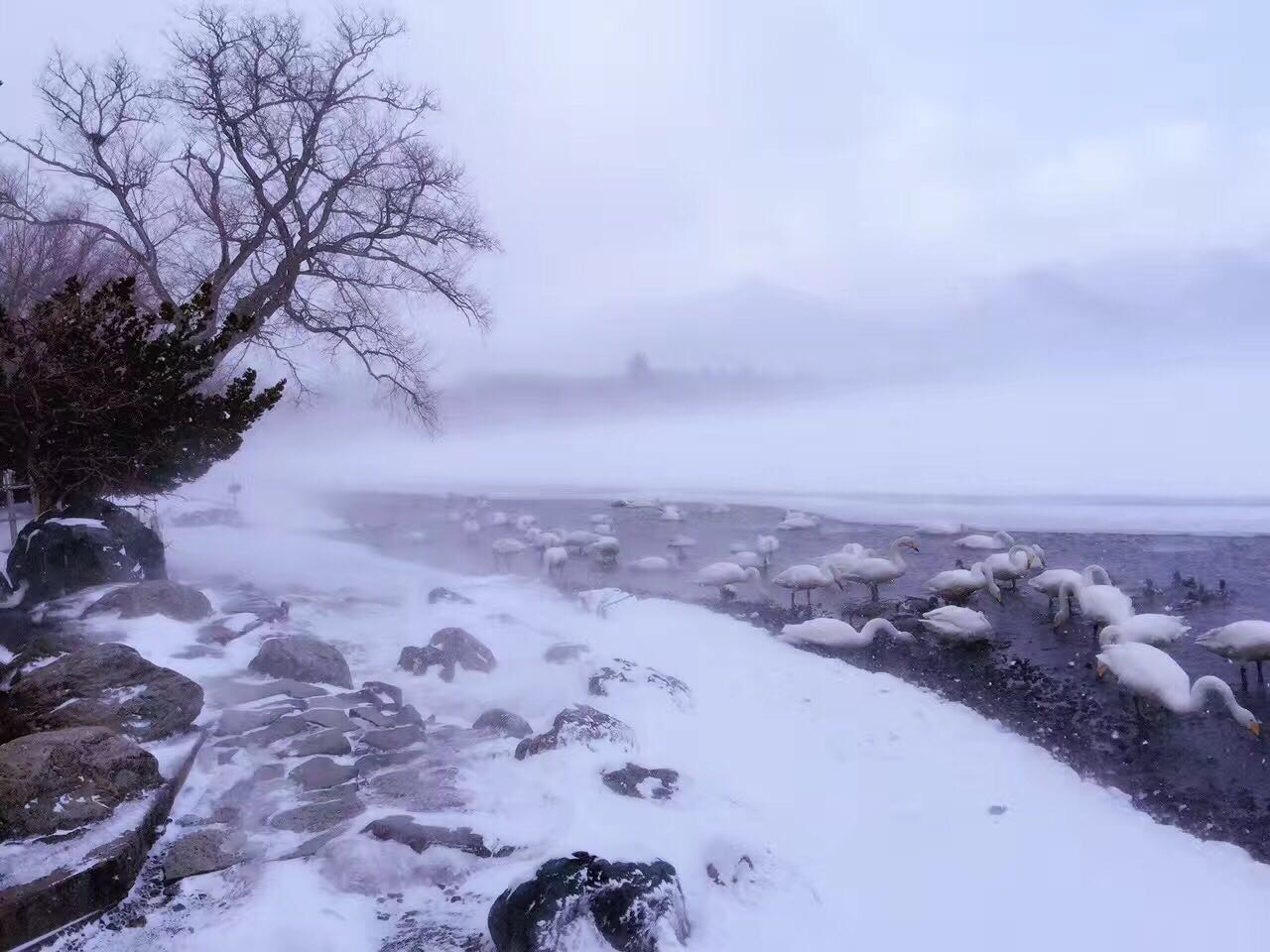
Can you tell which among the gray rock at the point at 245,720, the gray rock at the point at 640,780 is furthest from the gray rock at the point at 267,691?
the gray rock at the point at 640,780

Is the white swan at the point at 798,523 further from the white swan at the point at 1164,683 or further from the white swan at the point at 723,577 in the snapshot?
the white swan at the point at 1164,683

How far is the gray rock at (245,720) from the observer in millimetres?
6359

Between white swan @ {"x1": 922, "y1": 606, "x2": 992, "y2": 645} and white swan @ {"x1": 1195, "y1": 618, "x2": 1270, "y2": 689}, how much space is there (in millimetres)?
2256

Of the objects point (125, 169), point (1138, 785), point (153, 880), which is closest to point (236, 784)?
point (153, 880)

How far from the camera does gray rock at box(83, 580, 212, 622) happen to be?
8430mm

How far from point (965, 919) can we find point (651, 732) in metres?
2.94

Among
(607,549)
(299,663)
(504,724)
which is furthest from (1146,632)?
(607,549)

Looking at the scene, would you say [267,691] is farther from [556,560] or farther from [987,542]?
[987,542]

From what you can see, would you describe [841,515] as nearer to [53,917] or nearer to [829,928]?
[829,928]

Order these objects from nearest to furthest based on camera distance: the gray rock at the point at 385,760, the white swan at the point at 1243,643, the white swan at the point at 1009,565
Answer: the gray rock at the point at 385,760 < the white swan at the point at 1243,643 < the white swan at the point at 1009,565

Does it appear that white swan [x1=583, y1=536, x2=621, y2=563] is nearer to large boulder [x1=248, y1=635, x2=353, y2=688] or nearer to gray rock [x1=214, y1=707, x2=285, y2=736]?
large boulder [x1=248, y1=635, x2=353, y2=688]

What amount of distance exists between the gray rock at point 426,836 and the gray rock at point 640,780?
43.3 inches

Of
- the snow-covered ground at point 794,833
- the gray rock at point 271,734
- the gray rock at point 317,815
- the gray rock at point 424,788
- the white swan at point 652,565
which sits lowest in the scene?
the snow-covered ground at point 794,833

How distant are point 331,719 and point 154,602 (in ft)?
10.9
